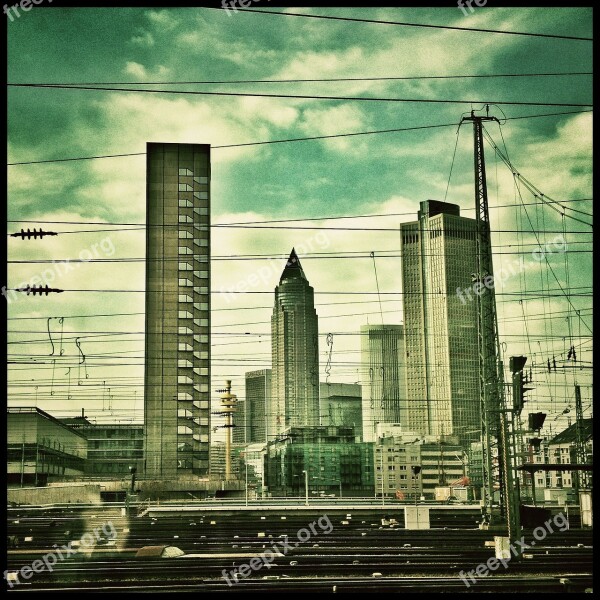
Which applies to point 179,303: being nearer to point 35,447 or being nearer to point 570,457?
point 35,447

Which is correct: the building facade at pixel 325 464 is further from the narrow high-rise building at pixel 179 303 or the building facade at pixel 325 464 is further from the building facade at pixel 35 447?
the building facade at pixel 35 447

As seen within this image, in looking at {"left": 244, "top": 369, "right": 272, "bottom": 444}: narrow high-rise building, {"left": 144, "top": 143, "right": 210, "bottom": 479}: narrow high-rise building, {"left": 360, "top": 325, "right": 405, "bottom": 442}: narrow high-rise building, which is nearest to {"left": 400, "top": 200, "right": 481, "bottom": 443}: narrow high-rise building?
{"left": 360, "top": 325, "right": 405, "bottom": 442}: narrow high-rise building

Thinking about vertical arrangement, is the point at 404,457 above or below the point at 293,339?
below

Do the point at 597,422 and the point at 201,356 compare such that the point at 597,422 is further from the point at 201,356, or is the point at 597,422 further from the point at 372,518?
the point at 201,356

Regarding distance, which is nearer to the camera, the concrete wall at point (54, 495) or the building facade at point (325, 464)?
the concrete wall at point (54, 495)

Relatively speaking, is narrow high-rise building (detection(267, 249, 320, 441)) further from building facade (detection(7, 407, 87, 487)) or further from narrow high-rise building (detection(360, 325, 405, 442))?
building facade (detection(7, 407, 87, 487))

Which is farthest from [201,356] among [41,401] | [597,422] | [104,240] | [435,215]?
[597,422]

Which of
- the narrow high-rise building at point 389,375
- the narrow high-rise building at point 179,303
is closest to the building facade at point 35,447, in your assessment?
the narrow high-rise building at point 179,303

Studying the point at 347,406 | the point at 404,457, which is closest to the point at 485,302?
the point at 404,457
